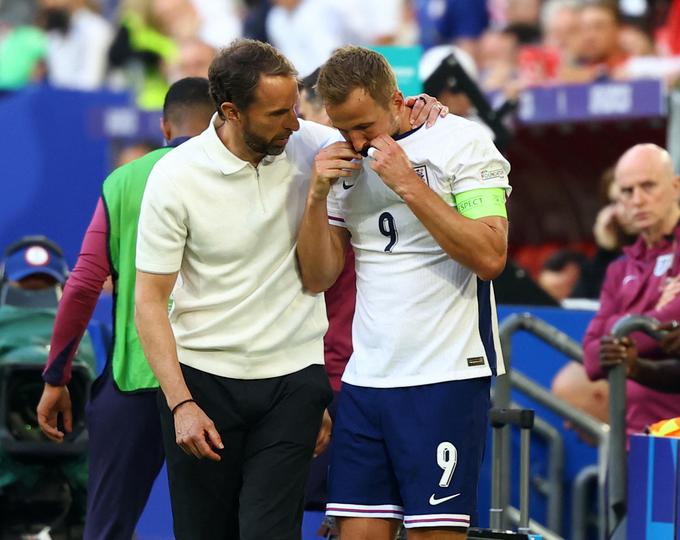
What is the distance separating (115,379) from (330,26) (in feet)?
25.6

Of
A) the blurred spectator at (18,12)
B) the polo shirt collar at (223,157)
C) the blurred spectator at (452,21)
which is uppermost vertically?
the blurred spectator at (18,12)

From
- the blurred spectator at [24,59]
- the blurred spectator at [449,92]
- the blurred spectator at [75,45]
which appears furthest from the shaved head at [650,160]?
the blurred spectator at [24,59]

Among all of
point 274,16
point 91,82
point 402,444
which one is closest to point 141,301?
point 402,444

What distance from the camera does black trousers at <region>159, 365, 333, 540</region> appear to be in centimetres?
442

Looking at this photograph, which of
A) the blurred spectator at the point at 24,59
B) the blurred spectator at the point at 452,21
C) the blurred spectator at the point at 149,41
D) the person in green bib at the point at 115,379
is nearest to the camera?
the person in green bib at the point at 115,379

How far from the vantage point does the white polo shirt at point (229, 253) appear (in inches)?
174

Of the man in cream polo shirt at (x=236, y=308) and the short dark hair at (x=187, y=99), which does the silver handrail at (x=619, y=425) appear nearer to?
the man in cream polo shirt at (x=236, y=308)

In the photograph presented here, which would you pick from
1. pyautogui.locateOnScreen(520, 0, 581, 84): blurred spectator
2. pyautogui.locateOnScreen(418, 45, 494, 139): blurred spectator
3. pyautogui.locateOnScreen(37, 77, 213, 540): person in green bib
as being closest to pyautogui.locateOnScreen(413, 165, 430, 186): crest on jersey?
pyautogui.locateOnScreen(37, 77, 213, 540): person in green bib

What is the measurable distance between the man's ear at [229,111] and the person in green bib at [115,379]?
678mm

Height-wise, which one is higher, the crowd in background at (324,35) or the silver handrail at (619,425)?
the crowd in background at (324,35)

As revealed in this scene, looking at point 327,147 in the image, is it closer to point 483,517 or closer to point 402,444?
point 402,444

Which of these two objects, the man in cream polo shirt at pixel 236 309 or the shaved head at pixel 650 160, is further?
the shaved head at pixel 650 160

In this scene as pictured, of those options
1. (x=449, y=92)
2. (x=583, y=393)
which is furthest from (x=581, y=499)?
(x=449, y=92)

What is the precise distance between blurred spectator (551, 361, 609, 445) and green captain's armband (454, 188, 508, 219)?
3.06 m
